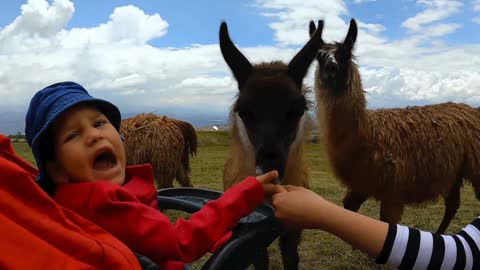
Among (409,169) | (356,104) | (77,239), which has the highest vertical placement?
(356,104)

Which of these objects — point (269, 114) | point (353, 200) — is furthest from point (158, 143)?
point (269, 114)

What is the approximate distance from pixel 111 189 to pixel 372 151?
4.07 meters

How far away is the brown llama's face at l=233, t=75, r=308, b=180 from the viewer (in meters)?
2.44

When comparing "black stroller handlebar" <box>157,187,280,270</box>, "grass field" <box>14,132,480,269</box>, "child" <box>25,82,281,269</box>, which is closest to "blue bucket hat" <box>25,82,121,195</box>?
"child" <box>25,82,281,269</box>

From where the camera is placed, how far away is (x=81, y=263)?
127 cm

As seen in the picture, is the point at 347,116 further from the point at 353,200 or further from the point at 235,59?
the point at 235,59

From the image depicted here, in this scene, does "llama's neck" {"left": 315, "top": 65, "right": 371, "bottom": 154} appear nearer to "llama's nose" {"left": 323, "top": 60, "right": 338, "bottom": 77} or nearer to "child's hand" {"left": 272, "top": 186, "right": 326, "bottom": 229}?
"llama's nose" {"left": 323, "top": 60, "right": 338, "bottom": 77}

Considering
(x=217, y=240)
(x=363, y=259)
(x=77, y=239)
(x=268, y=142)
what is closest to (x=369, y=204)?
(x=363, y=259)

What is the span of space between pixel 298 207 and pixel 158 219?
52 centimetres

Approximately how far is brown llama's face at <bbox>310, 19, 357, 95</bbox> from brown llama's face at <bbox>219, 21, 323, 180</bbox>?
87.5 inches

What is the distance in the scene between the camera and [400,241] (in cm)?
143

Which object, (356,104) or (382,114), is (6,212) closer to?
(356,104)

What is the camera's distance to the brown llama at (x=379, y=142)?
5.12 m

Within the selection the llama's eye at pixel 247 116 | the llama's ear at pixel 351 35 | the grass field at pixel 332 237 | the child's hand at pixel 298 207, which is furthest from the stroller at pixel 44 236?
the llama's ear at pixel 351 35
